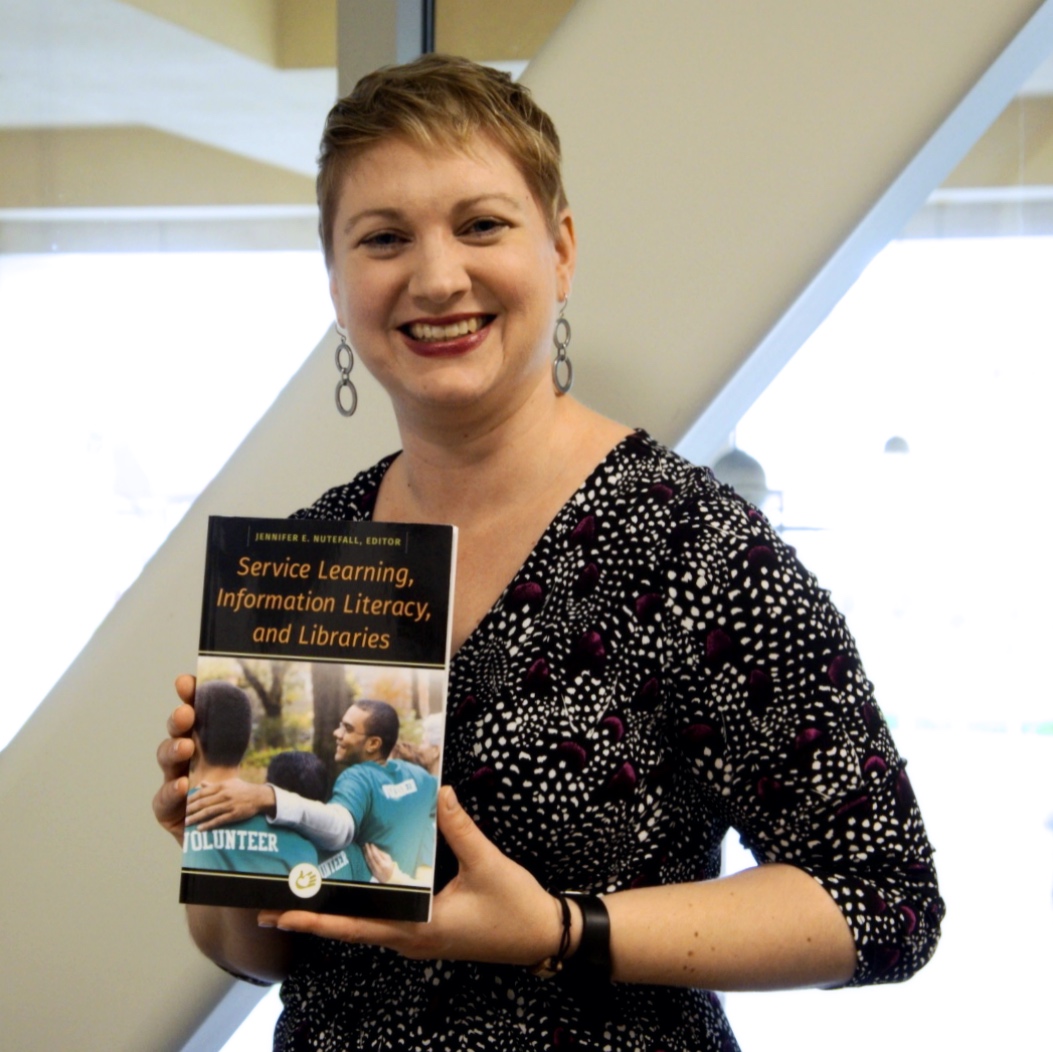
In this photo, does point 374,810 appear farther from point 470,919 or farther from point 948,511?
point 948,511

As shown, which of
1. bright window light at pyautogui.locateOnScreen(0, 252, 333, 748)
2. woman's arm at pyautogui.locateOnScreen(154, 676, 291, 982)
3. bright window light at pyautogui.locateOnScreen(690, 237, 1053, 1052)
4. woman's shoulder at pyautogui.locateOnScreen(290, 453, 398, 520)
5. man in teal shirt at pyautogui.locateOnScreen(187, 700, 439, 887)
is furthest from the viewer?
bright window light at pyautogui.locateOnScreen(0, 252, 333, 748)

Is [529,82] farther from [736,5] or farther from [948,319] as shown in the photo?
[948,319]

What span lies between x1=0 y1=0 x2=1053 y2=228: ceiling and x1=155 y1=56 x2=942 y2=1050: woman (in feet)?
2.16

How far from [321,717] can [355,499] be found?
381mm

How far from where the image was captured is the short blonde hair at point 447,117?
36.2 inches

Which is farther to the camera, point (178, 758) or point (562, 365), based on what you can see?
point (562, 365)

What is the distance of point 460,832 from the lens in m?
0.77

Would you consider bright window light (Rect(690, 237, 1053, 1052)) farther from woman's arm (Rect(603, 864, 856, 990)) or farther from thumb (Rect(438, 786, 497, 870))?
thumb (Rect(438, 786, 497, 870))

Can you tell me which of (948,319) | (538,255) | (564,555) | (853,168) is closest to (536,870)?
(564,555)

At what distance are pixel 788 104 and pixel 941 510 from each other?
58 cm

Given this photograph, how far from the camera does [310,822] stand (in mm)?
771

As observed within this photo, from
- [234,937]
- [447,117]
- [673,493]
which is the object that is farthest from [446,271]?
[234,937]

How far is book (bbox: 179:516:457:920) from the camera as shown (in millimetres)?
764

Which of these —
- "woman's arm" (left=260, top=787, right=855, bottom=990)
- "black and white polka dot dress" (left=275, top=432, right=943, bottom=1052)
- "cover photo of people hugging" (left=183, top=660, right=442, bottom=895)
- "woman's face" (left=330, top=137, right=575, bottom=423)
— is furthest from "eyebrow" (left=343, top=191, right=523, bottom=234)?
"woman's arm" (left=260, top=787, right=855, bottom=990)
